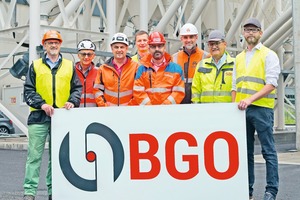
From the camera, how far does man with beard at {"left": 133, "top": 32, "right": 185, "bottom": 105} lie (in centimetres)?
711

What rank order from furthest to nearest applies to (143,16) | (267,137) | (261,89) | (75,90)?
1. (143,16)
2. (75,90)
3. (267,137)
4. (261,89)

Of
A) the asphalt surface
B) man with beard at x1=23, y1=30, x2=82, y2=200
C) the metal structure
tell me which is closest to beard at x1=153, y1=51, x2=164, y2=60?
man with beard at x1=23, y1=30, x2=82, y2=200

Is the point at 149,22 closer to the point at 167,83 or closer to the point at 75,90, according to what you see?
the point at 75,90

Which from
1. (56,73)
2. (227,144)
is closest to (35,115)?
(56,73)

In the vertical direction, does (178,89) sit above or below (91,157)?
above

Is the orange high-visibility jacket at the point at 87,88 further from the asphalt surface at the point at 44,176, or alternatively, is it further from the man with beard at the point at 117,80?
the asphalt surface at the point at 44,176

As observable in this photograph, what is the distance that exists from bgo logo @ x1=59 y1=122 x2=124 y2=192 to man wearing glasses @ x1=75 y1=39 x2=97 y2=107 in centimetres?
149

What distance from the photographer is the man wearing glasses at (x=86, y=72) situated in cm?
776

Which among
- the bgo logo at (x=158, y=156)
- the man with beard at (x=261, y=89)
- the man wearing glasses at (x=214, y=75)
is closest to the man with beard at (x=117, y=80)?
the man wearing glasses at (x=214, y=75)

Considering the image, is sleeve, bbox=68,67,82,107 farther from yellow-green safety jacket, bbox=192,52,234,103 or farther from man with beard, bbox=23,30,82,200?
yellow-green safety jacket, bbox=192,52,234,103

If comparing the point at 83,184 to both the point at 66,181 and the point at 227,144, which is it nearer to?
the point at 66,181

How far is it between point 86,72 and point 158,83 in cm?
115

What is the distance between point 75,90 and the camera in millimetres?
7336

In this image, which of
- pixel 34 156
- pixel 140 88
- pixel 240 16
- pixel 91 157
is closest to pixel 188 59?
pixel 140 88
